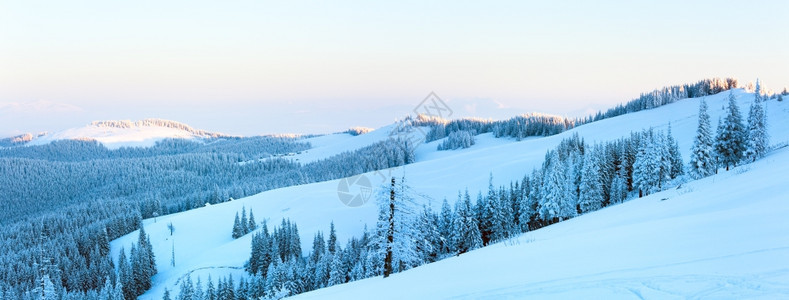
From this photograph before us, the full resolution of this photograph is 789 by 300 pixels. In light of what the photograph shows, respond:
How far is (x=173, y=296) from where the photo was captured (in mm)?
69250

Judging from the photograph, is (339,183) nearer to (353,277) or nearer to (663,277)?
(353,277)

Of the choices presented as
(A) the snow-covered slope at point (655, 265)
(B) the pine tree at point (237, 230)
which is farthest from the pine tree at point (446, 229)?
(B) the pine tree at point (237, 230)

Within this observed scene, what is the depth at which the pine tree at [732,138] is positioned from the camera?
1726 inches

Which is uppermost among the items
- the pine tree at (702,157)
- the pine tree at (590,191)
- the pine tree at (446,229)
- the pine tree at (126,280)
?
the pine tree at (702,157)

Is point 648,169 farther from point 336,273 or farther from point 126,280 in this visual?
point 126,280

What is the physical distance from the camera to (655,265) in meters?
8.01

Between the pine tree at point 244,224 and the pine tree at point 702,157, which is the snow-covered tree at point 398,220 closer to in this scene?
the pine tree at point 702,157

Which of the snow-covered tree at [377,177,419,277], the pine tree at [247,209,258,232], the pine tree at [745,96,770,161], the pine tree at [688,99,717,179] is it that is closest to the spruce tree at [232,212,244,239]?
the pine tree at [247,209,258,232]

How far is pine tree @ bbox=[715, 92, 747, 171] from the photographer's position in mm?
43844

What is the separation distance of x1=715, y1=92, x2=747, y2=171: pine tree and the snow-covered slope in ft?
123

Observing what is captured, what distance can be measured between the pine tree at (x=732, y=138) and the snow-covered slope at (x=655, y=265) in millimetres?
37552

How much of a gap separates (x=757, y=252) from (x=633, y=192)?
5146 cm

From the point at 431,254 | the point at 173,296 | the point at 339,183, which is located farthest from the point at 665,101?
the point at 173,296

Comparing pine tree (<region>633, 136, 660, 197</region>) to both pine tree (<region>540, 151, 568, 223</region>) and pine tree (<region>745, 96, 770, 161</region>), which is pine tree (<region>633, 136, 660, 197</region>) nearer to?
pine tree (<region>540, 151, 568, 223</region>)
